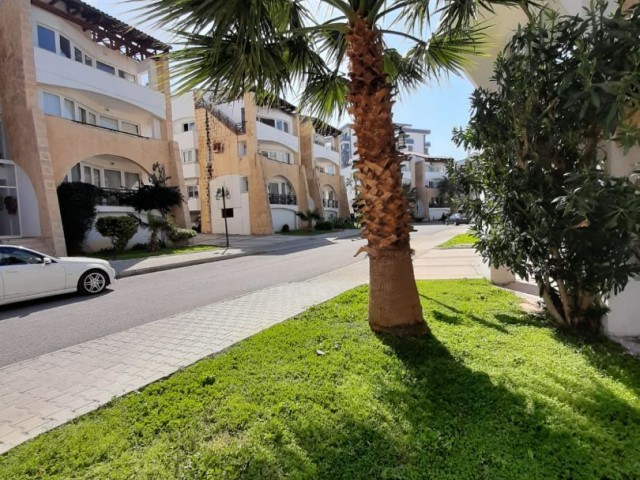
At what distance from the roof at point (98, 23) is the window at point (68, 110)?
3955mm

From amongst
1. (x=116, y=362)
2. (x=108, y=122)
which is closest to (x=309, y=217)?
(x=108, y=122)

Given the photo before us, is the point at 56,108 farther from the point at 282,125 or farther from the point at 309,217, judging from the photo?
the point at 282,125

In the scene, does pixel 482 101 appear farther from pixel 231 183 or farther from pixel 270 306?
pixel 231 183

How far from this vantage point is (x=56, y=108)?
18.3 metres

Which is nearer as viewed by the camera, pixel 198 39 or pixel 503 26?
pixel 198 39

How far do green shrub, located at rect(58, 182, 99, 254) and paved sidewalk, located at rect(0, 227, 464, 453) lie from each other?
1345 cm

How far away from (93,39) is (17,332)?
20.3m

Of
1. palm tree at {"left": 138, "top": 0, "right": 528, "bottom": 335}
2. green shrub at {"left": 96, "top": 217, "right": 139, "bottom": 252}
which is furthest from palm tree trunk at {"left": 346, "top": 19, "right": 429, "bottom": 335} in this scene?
green shrub at {"left": 96, "top": 217, "right": 139, "bottom": 252}

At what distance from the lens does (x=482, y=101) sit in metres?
4.90

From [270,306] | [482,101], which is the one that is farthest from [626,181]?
[270,306]

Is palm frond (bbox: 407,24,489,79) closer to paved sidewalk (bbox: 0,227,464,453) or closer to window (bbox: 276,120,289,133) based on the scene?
paved sidewalk (bbox: 0,227,464,453)

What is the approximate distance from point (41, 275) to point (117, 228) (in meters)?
9.14

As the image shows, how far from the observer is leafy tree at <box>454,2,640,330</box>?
3.40m

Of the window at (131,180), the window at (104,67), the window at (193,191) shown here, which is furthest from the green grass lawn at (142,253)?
the window at (193,191)
